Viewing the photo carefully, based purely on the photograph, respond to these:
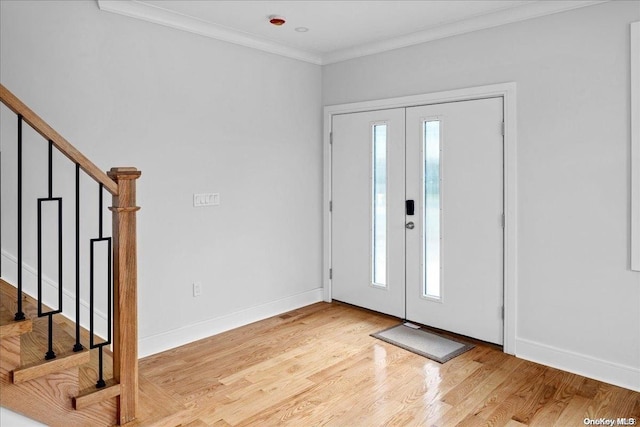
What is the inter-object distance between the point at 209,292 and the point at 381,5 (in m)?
2.66

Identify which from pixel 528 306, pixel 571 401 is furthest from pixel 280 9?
pixel 571 401

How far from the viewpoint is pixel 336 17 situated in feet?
11.6

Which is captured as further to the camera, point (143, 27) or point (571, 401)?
point (143, 27)

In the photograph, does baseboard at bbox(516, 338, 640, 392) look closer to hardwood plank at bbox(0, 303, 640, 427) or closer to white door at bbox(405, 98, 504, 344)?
hardwood plank at bbox(0, 303, 640, 427)

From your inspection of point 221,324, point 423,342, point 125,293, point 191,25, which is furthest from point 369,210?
point 125,293

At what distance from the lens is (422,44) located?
154 inches

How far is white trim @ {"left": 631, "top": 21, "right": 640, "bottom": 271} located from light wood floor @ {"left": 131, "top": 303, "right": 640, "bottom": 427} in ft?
3.15

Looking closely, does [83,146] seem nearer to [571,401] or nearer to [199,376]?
[199,376]

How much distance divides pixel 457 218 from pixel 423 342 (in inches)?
41.6

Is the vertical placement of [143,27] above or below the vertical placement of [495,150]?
above

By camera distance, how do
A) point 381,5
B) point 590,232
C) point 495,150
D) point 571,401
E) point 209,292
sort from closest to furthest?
point 571,401 → point 590,232 → point 381,5 → point 495,150 → point 209,292

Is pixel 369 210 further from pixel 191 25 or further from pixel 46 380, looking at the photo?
pixel 46 380

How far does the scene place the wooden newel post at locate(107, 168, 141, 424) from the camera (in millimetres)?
2340

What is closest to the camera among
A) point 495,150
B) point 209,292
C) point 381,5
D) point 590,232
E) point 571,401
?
point 571,401
